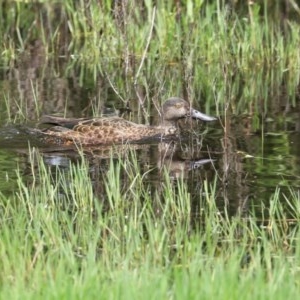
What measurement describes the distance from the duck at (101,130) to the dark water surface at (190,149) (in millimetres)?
173

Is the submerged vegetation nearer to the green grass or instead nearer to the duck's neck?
the green grass

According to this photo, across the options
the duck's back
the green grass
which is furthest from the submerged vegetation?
the duck's back

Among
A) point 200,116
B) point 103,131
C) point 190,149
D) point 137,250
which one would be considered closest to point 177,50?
point 200,116

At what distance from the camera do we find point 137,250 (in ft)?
19.9

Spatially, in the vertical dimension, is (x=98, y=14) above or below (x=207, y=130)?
above

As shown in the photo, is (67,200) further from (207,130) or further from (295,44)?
(295,44)

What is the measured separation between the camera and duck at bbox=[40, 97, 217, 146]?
34.4 feet

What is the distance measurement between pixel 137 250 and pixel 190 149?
13.3 feet

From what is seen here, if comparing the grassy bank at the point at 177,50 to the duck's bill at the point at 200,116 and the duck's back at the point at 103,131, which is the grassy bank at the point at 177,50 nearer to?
the duck's bill at the point at 200,116

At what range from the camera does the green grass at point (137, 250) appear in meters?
5.09

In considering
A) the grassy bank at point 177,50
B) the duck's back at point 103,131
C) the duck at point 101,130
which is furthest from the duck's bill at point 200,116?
the grassy bank at point 177,50

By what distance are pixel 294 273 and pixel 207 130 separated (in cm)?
532

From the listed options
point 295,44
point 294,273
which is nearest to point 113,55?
point 295,44

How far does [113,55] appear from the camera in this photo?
1443 cm
